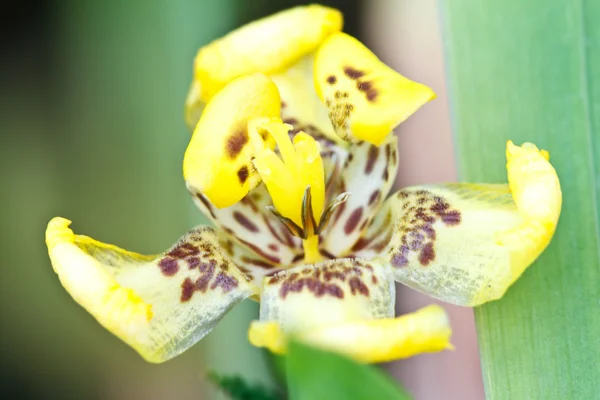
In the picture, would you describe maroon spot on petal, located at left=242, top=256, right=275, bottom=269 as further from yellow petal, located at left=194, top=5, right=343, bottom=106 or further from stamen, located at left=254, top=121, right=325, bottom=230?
yellow petal, located at left=194, top=5, right=343, bottom=106

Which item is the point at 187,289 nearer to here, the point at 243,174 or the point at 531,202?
the point at 243,174

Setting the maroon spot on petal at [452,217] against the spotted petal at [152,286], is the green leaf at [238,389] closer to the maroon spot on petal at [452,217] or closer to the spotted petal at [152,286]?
the spotted petal at [152,286]

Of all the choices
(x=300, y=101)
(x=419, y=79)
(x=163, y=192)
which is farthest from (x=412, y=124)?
(x=300, y=101)

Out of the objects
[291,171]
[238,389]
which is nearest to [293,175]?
[291,171]

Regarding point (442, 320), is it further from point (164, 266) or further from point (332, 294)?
point (164, 266)

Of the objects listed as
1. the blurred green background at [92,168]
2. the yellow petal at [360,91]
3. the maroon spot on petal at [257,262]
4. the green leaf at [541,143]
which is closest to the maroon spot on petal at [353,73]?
→ the yellow petal at [360,91]

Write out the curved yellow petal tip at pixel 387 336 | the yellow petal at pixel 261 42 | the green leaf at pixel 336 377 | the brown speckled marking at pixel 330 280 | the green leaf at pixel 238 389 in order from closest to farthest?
the green leaf at pixel 336 377 → the curved yellow petal tip at pixel 387 336 → the brown speckled marking at pixel 330 280 → the yellow petal at pixel 261 42 → the green leaf at pixel 238 389
